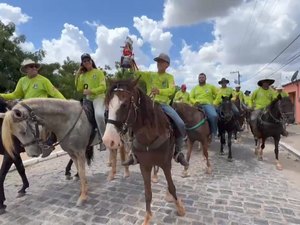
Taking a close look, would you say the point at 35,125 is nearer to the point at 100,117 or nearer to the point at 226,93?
the point at 100,117

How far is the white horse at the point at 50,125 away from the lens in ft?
13.7

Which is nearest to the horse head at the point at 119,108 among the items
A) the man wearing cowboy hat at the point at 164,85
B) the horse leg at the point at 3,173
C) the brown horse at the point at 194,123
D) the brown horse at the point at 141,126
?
the brown horse at the point at 141,126

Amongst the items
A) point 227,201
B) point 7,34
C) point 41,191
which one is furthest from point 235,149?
point 7,34

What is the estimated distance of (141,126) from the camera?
3.55m

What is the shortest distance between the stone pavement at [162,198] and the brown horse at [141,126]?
616mm

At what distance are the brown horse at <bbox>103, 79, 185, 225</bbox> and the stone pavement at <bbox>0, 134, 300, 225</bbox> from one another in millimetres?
616

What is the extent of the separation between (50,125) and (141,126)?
211cm

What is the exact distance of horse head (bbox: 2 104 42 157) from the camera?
4107 mm

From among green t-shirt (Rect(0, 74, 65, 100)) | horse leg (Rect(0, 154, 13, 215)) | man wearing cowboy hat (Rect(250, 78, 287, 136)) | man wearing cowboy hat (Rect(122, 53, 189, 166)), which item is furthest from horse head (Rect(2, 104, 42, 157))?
man wearing cowboy hat (Rect(250, 78, 287, 136))

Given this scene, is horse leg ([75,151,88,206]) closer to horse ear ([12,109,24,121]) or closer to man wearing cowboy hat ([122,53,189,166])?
man wearing cowboy hat ([122,53,189,166])

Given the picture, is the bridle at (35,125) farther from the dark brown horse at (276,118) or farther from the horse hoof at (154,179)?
the dark brown horse at (276,118)

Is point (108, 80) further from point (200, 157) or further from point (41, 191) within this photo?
point (200, 157)

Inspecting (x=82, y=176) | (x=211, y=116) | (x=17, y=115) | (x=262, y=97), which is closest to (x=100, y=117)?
(x=82, y=176)

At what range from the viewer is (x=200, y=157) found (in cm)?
891
